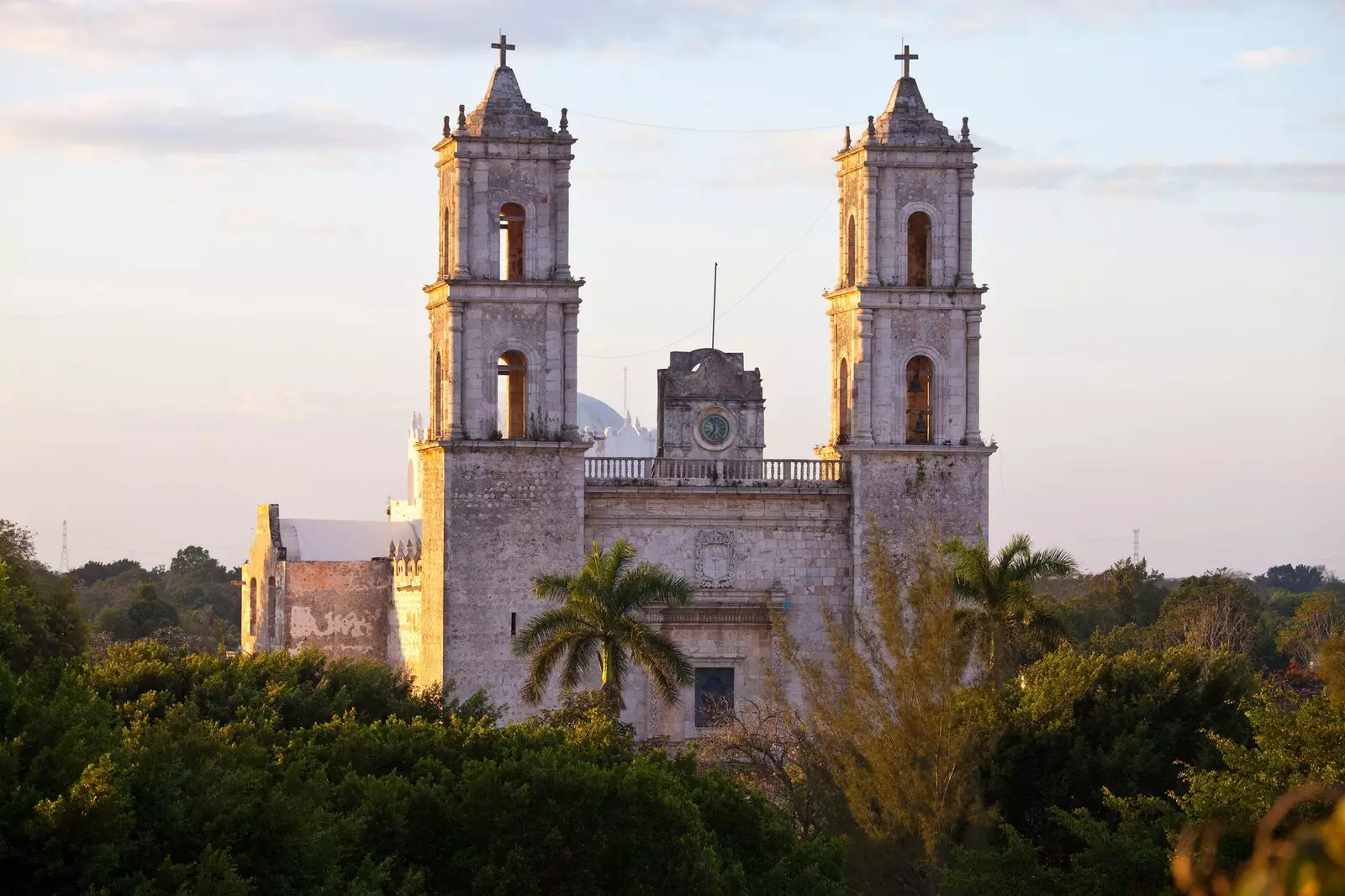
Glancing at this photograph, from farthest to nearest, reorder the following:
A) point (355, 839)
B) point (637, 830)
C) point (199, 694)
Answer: point (199, 694) → point (637, 830) → point (355, 839)

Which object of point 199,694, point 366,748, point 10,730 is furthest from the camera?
point 199,694

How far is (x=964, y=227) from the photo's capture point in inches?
1563

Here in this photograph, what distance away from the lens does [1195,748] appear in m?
30.5

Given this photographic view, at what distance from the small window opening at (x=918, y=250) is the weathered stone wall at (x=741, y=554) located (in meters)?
4.59

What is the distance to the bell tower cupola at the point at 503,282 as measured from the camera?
3812 centimetres

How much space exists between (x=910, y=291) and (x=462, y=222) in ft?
28.4

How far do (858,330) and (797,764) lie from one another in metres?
11.6

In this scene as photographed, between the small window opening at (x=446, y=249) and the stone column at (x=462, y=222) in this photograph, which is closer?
the stone column at (x=462, y=222)

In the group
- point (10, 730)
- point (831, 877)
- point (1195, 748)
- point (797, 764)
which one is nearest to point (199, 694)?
point (797, 764)

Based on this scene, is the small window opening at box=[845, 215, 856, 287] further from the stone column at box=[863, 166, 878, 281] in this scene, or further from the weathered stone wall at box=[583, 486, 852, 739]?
the weathered stone wall at box=[583, 486, 852, 739]

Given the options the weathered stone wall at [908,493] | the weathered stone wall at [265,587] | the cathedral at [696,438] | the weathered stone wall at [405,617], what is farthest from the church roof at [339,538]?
the weathered stone wall at [908,493]

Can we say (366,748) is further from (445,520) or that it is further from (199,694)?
(445,520)

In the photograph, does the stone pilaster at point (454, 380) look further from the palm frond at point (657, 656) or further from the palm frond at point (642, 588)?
the palm frond at point (657, 656)

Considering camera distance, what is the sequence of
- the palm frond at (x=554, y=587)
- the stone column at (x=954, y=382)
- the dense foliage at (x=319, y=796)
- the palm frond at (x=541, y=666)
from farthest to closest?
the stone column at (x=954, y=382), the palm frond at (x=554, y=587), the palm frond at (x=541, y=666), the dense foliage at (x=319, y=796)
